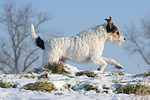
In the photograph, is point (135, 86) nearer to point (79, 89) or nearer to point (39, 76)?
point (79, 89)

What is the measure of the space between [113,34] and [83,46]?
1342 millimetres

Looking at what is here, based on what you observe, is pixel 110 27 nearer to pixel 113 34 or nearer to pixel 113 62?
pixel 113 34

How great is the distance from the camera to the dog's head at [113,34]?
8.96 m

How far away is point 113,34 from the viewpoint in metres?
9.16

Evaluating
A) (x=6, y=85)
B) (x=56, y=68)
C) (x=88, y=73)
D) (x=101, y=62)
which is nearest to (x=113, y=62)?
(x=101, y=62)

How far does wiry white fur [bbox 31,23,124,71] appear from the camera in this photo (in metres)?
8.71

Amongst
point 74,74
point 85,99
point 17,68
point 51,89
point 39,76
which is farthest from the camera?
point 17,68

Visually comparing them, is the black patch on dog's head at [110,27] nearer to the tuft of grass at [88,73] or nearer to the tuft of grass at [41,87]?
the tuft of grass at [88,73]

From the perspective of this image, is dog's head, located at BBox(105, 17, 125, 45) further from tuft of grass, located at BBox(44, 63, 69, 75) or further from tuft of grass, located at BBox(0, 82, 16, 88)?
tuft of grass, located at BBox(0, 82, 16, 88)

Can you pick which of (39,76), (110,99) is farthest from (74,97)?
(39,76)

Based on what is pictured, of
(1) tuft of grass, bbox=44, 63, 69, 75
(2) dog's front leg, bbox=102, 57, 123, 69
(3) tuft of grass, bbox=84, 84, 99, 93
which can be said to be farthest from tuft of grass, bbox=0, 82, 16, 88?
(2) dog's front leg, bbox=102, 57, 123, 69

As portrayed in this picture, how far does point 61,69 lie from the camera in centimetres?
803

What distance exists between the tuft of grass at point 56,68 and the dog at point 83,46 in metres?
0.44

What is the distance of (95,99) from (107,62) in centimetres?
523
